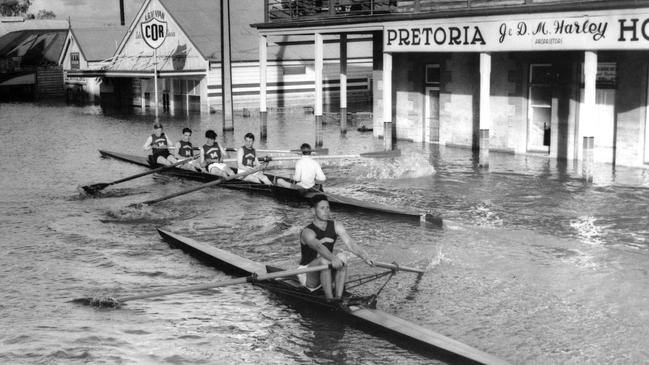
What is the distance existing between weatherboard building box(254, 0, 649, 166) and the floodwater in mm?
1062

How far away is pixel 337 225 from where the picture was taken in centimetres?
1162

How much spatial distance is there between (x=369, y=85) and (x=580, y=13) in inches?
1332

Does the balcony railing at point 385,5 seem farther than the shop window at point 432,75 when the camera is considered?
No

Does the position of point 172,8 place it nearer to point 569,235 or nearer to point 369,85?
point 369,85

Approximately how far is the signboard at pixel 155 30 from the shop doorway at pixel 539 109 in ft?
81.4

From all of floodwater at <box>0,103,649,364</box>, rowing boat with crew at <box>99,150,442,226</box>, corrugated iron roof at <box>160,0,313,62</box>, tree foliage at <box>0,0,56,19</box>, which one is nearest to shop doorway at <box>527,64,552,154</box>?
floodwater at <box>0,103,649,364</box>

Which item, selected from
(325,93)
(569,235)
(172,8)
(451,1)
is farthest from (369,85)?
(569,235)

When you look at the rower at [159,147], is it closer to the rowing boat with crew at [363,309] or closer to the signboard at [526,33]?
the signboard at [526,33]

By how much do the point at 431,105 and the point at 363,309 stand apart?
741 inches

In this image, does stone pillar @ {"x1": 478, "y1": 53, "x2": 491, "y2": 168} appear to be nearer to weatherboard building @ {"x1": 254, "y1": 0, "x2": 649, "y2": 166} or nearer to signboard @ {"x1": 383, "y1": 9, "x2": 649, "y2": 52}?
weatherboard building @ {"x1": 254, "y1": 0, "x2": 649, "y2": 166}

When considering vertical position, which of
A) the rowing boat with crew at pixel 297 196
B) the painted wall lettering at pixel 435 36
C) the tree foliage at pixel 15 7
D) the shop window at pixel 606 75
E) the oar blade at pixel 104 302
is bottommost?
the oar blade at pixel 104 302

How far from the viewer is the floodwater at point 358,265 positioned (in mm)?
10773

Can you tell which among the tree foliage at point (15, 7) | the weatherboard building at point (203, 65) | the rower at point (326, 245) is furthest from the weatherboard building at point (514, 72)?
the tree foliage at point (15, 7)

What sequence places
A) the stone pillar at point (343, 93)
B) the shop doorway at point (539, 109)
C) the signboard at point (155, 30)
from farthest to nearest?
1. the signboard at point (155, 30)
2. the stone pillar at point (343, 93)
3. the shop doorway at point (539, 109)
